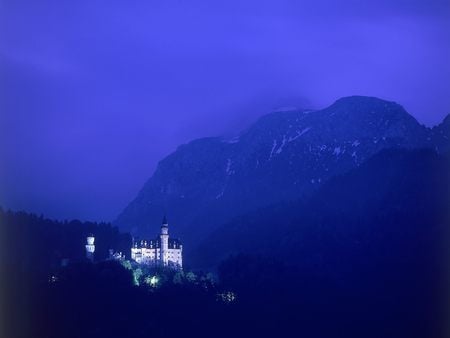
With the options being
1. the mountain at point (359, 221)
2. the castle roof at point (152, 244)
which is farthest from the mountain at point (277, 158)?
the castle roof at point (152, 244)

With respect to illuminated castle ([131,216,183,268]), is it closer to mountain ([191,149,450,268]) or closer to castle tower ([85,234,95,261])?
castle tower ([85,234,95,261])

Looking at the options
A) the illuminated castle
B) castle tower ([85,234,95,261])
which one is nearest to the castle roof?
the illuminated castle

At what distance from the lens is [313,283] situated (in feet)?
115

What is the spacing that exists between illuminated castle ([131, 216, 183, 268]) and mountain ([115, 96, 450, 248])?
8163 mm

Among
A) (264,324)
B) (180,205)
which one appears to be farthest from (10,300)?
(180,205)

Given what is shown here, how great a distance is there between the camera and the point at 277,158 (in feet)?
166

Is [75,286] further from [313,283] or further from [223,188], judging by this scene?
[223,188]

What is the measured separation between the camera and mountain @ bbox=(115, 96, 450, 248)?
44.6 m

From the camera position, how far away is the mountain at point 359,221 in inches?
1474

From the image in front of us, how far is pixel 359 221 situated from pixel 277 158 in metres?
10.7

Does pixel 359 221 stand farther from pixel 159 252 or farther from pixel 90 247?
pixel 90 247

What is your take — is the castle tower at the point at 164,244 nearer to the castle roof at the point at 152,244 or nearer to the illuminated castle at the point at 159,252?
the illuminated castle at the point at 159,252

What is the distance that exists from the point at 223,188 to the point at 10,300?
20500 millimetres

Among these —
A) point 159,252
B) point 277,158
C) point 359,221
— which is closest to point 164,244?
point 159,252
